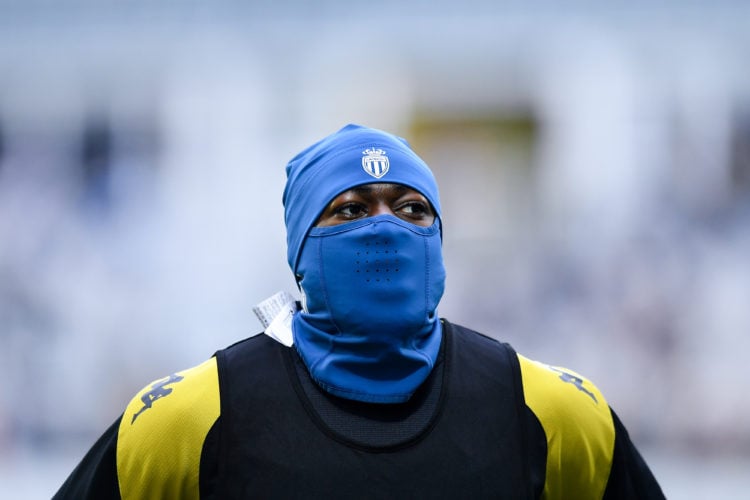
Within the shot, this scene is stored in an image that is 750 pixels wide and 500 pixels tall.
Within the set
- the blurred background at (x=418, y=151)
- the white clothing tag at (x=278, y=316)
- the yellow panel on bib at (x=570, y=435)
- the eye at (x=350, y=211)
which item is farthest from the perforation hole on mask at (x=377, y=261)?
the blurred background at (x=418, y=151)

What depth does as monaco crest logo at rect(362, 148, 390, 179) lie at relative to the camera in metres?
2.05

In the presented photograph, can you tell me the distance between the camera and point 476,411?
1938 millimetres

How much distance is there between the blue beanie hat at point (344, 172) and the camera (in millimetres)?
2047

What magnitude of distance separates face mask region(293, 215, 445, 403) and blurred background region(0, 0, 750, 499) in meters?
3.91

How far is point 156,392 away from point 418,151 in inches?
170

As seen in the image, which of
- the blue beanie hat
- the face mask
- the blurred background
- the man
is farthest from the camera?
the blurred background

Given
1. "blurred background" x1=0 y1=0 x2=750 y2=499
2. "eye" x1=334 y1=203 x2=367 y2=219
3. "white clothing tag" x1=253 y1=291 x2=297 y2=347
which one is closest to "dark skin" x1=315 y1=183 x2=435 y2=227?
"eye" x1=334 y1=203 x2=367 y2=219

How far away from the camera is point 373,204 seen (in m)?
2.07

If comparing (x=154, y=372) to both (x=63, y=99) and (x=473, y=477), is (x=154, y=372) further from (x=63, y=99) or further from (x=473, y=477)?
(x=473, y=477)

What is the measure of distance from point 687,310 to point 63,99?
4.82m

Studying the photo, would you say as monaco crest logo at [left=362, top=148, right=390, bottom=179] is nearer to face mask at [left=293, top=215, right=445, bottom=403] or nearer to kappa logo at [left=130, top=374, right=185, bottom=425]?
face mask at [left=293, top=215, right=445, bottom=403]

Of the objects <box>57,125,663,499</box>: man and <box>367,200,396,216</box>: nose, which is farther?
<box>367,200,396,216</box>: nose

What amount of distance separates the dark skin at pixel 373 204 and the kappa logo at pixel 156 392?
52cm

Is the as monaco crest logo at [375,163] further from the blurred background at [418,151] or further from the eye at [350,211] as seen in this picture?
the blurred background at [418,151]
